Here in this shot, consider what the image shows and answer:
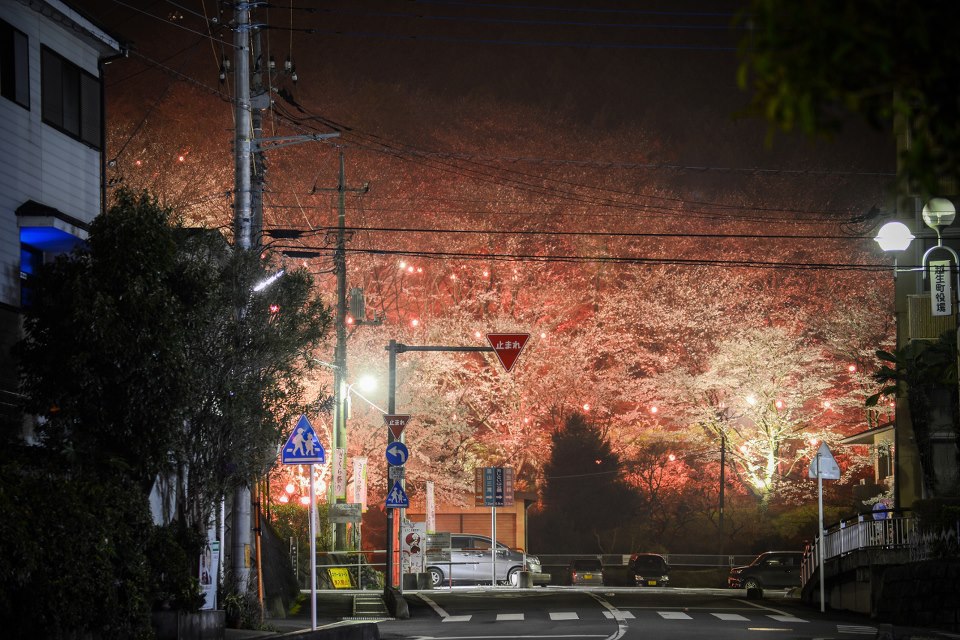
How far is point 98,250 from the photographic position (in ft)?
53.6

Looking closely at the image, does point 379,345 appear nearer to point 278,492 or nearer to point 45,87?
point 278,492

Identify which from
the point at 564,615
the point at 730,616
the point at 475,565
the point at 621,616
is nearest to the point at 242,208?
the point at 564,615

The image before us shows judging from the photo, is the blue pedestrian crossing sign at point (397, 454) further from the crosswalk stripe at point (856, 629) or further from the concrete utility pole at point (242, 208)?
the crosswalk stripe at point (856, 629)

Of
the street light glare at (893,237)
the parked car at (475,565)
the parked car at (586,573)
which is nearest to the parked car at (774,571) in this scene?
the parked car at (586,573)

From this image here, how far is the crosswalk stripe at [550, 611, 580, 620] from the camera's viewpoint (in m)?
22.8

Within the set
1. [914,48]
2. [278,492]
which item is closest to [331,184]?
[278,492]

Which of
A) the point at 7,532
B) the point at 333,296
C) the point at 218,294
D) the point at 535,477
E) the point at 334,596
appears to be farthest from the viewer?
the point at 535,477

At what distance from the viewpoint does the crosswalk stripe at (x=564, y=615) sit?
74.7 ft

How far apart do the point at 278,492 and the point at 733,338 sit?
2027 centimetres

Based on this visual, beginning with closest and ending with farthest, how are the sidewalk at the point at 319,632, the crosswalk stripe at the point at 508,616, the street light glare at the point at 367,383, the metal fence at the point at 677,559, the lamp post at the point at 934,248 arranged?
the sidewalk at the point at 319,632 → the crosswalk stripe at the point at 508,616 → the lamp post at the point at 934,248 → the street light glare at the point at 367,383 → the metal fence at the point at 677,559

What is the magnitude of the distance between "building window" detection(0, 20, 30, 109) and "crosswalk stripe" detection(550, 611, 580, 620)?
44.8 ft

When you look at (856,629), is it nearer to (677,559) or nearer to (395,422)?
(395,422)

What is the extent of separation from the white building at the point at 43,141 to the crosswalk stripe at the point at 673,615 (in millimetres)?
12699

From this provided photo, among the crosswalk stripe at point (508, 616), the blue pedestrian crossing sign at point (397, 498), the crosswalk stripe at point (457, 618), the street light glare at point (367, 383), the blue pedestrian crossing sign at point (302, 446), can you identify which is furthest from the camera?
the street light glare at point (367, 383)
